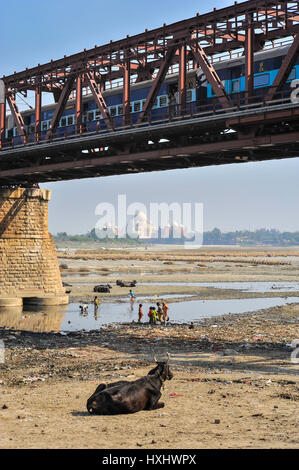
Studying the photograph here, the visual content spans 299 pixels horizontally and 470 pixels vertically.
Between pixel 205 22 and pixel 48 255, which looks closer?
pixel 205 22

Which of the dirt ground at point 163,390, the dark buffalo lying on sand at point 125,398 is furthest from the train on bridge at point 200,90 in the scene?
the dark buffalo lying on sand at point 125,398

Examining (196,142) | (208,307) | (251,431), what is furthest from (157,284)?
(251,431)

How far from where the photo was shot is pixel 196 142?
29.0 meters

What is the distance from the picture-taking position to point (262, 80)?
80.4 ft

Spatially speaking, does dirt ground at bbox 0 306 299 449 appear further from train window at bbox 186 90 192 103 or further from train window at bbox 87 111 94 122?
train window at bbox 87 111 94 122

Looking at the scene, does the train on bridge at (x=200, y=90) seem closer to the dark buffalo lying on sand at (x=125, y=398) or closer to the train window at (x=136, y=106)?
the train window at (x=136, y=106)

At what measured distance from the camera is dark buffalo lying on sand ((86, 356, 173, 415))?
1243cm

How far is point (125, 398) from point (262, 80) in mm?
16361

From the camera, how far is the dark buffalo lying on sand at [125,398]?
1243 cm

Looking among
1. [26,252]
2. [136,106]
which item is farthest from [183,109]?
[26,252]

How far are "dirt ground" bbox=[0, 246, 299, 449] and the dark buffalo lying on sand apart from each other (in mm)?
214

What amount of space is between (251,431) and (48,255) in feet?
107
